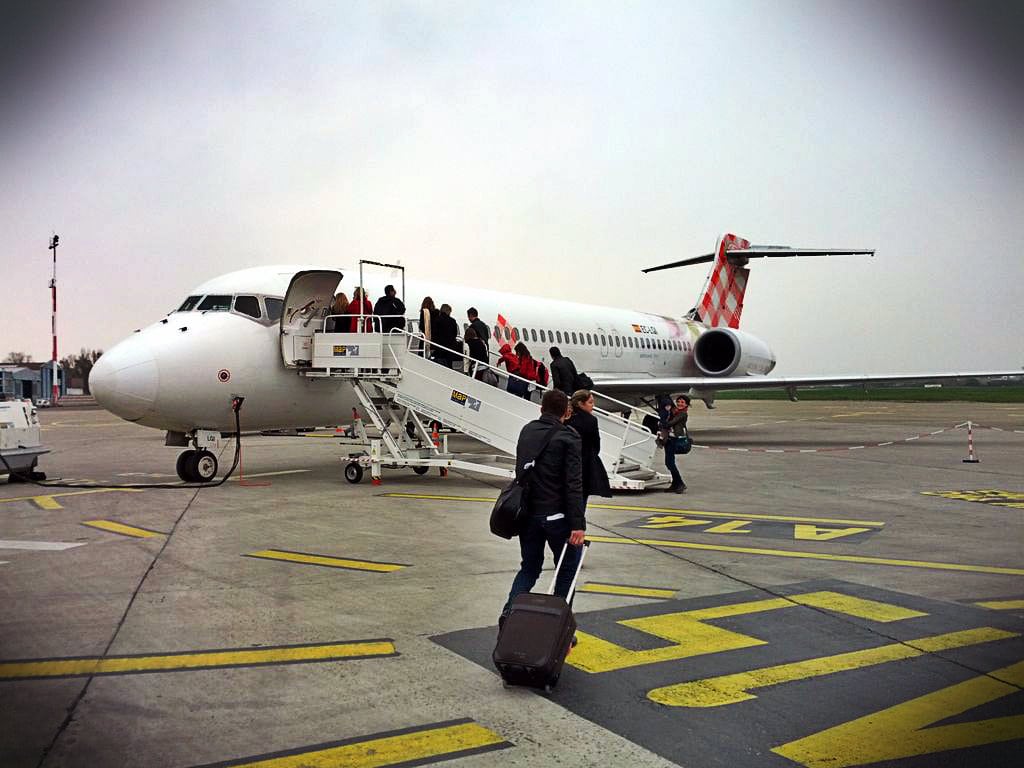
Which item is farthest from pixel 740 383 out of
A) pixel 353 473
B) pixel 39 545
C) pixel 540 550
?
pixel 540 550

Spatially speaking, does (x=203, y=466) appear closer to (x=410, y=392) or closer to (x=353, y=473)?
(x=353, y=473)

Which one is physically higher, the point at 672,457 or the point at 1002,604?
the point at 672,457

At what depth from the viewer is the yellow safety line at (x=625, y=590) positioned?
275 inches

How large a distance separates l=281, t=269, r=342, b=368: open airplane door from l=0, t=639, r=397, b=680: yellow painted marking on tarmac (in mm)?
9657

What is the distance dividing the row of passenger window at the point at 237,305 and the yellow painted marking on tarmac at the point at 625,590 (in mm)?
9119

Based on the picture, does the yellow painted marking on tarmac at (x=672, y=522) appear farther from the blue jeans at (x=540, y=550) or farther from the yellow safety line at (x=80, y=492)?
the yellow safety line at (x=80, y=492)

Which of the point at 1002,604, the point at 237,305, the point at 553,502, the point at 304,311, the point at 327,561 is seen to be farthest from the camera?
the point at 304,311

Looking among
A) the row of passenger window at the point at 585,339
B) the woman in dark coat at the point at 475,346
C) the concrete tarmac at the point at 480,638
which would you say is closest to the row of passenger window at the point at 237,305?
the woman in dark coat at the point at 475,346

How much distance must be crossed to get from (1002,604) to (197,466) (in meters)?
11.7

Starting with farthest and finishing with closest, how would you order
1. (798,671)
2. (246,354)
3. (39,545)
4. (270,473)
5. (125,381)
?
(270,473)
(246,354)
(125,381)
(39,545)
(798,671)

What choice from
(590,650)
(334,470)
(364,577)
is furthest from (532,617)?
(334,470)

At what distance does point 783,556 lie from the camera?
8.58m

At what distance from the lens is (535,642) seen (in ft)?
15.5

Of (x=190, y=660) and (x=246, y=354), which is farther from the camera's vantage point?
(x=246, y=354)
